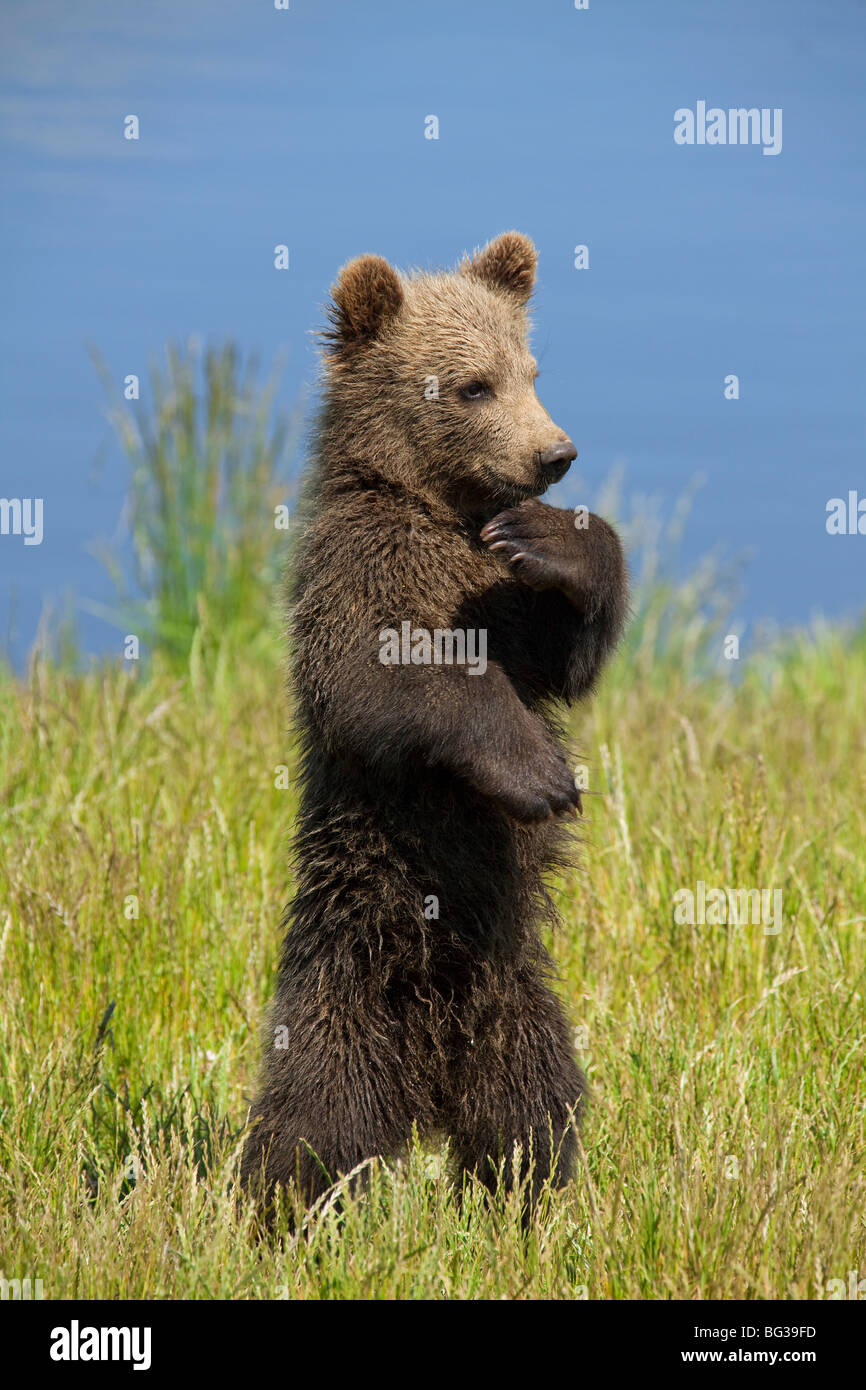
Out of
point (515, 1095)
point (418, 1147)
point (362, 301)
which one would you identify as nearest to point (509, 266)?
point (362, 301)

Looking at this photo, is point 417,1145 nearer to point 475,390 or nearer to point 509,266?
point 475,390

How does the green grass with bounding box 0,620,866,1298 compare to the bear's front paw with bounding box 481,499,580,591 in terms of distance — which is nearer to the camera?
the green grass with bounding box 0,620,866,1298

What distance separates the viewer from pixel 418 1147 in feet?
13.3

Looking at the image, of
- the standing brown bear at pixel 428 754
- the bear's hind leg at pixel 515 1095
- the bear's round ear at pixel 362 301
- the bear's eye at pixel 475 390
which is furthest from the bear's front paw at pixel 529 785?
the bear's round ear at pixel 362 301

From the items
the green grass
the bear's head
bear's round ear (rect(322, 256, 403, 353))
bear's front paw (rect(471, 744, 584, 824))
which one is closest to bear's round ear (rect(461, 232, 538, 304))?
the bear's head

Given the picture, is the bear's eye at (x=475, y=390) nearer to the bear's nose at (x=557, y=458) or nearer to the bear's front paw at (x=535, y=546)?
the bear's nose at (x=557, y=458)

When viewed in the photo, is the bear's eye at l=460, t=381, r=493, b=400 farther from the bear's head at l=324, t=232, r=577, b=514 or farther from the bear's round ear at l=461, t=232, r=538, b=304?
the bear's round ear at l=461, t=232, r=538, b=304

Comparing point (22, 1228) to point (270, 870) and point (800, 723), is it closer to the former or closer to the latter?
point (270, 870)

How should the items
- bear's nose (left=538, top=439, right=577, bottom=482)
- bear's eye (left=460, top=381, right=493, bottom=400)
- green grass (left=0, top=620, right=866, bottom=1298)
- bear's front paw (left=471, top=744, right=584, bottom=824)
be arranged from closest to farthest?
1. green grass (left=0, top=620, right=866, bottom=1298)
2. bear's front paw (left=471, top=744, right=584, bottom=824)
3. bear's nose (left=538, top=439, right=577, bottom=482)
4. bear's eye (left=460, top=381, right=493, bottom=400)

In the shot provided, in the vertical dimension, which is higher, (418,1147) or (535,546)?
(535,546)

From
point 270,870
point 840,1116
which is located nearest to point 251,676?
point 270,870

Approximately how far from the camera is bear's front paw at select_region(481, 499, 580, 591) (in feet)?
12.8

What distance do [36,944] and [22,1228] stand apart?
1848mm

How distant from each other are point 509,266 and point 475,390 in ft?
2.22
